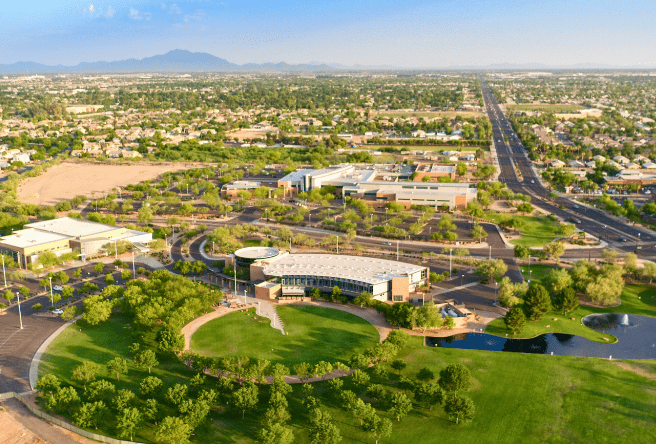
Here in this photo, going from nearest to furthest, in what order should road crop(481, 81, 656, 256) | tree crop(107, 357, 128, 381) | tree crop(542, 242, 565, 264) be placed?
tree crop(107, 357, 128, 381), tree crop(542, 242, 565, 264), road crop(481, 81, 656, 256)

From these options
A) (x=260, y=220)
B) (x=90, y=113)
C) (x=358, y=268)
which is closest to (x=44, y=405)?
(x=358, y=268)

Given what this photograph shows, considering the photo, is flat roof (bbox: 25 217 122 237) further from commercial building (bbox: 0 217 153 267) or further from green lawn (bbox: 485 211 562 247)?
green lawn (bbox: 485 211 562 247)

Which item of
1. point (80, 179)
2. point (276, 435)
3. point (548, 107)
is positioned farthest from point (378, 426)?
point (548, 107)

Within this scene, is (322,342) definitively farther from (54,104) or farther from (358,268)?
(54,104)

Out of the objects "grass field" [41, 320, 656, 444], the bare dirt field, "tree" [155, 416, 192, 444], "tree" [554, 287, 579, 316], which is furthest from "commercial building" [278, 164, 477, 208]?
"tree" [155, 416, 192, 444]

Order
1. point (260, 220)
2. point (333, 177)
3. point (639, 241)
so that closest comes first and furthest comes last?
point (639, 241) < point (260, 220) < point (333, 177)

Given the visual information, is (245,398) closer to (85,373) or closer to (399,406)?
(399,406)
